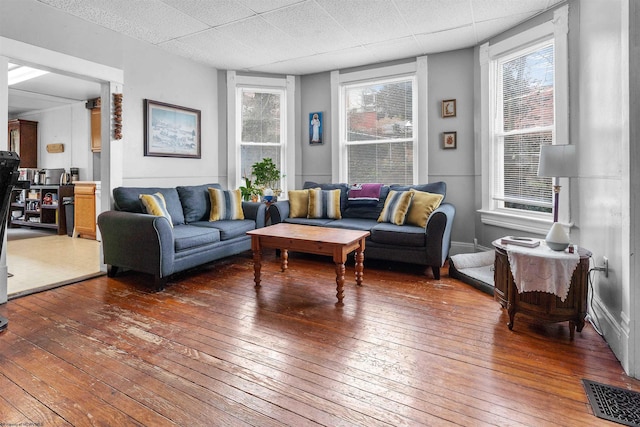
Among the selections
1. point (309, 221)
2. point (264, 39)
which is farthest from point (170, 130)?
point (309, 221)

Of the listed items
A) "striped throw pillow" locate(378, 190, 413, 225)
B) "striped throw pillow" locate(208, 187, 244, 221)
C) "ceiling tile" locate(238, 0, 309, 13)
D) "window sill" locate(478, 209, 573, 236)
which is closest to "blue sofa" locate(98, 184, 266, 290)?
"striped throw pillow" locate(208, 187, 244, 221)

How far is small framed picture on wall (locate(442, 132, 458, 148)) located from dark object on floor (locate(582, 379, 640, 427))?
3221 millimetres

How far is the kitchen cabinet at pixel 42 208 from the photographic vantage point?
6445 mm

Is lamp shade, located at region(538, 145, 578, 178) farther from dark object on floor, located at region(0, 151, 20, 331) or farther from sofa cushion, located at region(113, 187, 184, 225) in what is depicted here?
dark object on floor, located at region(0, 151, 20, 331)

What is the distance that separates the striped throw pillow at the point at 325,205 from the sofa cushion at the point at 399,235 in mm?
775

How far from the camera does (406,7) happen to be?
3.31 meters

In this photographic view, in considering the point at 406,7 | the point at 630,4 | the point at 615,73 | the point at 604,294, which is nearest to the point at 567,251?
the point at 604,294

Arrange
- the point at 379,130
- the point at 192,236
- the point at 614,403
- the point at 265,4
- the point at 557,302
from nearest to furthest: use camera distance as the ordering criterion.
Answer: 1. the point at 614,403
2. the point at 557,302
3. the point at 265,4
4. the point at 192,236
5. the point at 379,130

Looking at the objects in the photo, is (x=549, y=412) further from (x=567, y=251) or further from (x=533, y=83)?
(x=533, y=83)

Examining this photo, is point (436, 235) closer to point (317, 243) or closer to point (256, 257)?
point (317, 243)

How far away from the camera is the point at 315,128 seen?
5.36m

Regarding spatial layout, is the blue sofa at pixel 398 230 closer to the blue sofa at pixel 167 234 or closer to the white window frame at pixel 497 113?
the white window frame at pixel 497 113

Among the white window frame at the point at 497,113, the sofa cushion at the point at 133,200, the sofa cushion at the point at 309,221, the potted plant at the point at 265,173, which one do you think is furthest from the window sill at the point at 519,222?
the sofa cushion at the point at 133,200

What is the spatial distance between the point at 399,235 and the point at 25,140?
26.1ft
